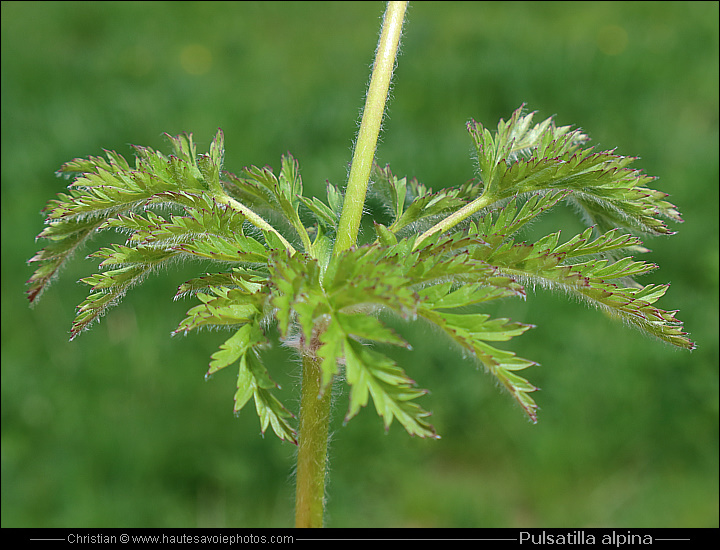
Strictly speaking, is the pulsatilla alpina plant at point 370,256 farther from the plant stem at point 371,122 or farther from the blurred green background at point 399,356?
the blurred green background at point 399,356

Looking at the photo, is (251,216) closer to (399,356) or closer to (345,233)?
(345,233)

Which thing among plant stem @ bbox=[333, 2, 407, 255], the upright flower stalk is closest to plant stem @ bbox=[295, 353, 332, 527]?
the upright flower stalk

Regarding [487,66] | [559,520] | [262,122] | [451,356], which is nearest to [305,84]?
[262,122]

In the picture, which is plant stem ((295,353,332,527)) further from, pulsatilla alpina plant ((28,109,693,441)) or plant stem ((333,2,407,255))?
plant stem ((333,2,407,255))

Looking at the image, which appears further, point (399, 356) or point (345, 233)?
point (399, 356)

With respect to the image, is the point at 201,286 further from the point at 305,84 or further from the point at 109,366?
the point at 305,84

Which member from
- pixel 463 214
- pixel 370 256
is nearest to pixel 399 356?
pixel 463 214
